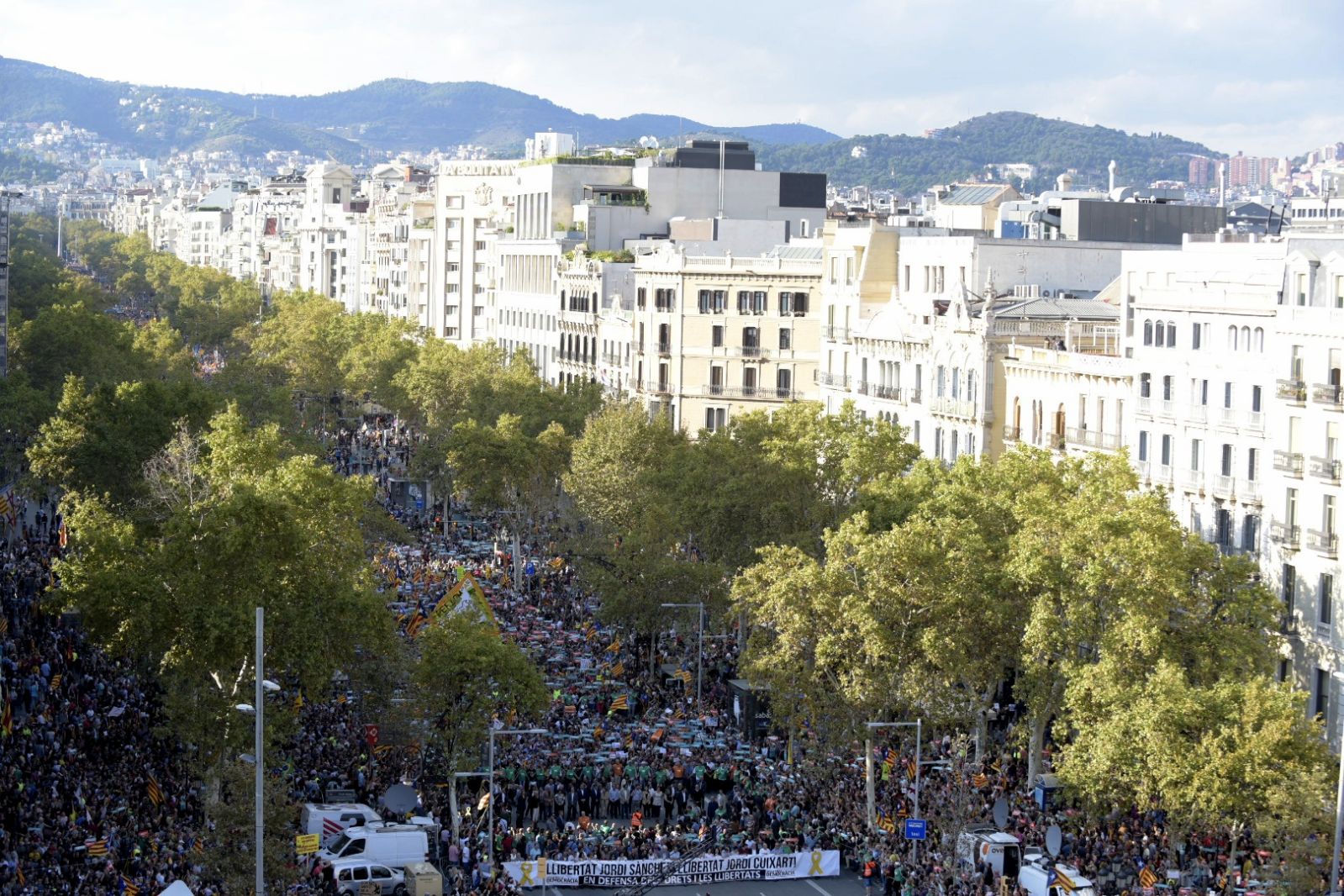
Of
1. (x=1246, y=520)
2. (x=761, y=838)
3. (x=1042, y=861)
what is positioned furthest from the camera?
(x=1246, y=520)

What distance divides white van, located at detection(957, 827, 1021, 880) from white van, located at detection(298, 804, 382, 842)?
1391cm

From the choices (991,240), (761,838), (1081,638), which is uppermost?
(991,240)

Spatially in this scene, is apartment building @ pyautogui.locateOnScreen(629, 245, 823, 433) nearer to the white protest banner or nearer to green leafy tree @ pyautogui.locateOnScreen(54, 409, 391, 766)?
green leafy tree @ pyautogui.locateOnScreen(54, 409, 391, 766)

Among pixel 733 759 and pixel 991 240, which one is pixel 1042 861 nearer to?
pixel 733 759

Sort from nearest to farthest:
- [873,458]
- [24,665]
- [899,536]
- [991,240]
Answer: [899,536]
[24,665]
[873,458]
[991,240]

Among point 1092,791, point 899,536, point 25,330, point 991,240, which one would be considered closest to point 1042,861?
point 1092,791

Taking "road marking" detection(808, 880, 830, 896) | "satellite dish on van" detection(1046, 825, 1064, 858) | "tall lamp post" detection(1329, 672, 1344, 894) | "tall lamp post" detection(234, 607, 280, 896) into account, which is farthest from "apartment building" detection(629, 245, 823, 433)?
"tall lamp post" detection(234, 607, 280, 896)

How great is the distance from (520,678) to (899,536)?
10.9 metres

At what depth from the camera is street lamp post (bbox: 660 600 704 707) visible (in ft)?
236

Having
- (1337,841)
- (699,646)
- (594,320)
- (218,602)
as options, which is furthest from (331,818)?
(594,320)

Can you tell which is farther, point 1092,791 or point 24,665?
point 24,665

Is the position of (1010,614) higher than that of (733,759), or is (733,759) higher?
(1010,614)

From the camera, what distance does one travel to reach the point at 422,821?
52500 mm

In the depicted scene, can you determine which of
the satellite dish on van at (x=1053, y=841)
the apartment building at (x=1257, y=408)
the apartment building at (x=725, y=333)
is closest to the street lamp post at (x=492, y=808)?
the satellite dish on van at (x=1053, y=841)
